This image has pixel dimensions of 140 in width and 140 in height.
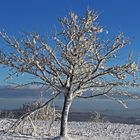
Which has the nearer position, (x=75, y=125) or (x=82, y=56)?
(x=82, y=56)

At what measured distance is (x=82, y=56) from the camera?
17141mm

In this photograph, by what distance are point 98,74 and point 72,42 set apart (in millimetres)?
1356

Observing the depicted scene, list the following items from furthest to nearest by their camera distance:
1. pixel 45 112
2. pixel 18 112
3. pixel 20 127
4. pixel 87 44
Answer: pixel 18 112
pixel 45 112
pixel 20 127
pixel 87 44

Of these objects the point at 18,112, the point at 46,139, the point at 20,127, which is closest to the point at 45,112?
the point at 18,112

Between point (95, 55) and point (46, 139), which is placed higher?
point (95, 55)

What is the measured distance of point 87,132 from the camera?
67.2 feet

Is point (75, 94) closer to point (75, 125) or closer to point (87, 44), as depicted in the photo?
point (87, 44)

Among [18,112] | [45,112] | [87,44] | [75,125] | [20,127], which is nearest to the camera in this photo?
[87,44]

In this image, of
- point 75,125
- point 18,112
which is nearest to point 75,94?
point 75,125

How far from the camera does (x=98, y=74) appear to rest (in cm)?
1759

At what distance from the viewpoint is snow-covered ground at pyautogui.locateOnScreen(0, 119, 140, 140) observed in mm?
18159

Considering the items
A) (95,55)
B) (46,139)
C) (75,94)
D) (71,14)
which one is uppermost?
(71,14)

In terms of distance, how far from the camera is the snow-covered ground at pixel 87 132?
59.6 feet

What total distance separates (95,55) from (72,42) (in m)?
0.82
